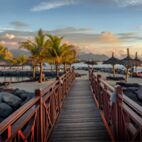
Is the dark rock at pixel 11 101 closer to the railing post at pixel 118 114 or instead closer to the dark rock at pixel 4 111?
the dark rock at pixel 4 111

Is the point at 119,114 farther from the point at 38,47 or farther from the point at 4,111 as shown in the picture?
the point at 38,47

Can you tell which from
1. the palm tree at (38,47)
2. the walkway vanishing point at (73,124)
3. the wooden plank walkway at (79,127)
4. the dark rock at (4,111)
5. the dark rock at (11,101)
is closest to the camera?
the walkway vanishing point at (73,124)

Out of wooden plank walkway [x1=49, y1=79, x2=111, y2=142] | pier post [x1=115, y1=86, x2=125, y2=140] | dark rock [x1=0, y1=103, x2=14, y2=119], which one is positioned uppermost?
pier post [x1=115, y1=86, x2=125, y2=140]

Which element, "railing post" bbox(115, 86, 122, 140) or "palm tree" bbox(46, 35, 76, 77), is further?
"palm tree" bbox(46, 35, 76, 77)

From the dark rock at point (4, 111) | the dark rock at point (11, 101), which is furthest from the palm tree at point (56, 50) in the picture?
the dark rock at point (4, 111)

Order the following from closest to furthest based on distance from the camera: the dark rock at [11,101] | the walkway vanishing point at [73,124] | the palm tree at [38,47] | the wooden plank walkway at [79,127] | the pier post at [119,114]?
the walkway vanishing point at [73,124] < the pier post at [119,114] < the wooden plank walkway at [79,127] < the dark rock at [11,101] < the palm tree at [38,47]

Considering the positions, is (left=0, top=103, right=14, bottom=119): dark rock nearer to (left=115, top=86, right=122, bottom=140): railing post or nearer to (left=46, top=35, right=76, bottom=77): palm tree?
(left=115, top=86, right=122, bottom=140): railing post

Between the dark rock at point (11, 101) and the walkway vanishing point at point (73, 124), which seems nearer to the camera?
the walkway vanishing point at point (73, 124)

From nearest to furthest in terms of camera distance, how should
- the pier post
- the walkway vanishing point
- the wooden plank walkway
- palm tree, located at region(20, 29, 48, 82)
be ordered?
the walkway vanishing point < the pier post < the wooden plank walkway < palm tree, located at region(20, 29, 48, 82)

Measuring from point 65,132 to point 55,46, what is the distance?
109 feet

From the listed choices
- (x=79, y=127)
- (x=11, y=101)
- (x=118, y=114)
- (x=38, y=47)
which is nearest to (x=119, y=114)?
(x=118, y=114)

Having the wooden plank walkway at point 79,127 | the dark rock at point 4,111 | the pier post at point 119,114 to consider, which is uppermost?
the pier post at point 119,114

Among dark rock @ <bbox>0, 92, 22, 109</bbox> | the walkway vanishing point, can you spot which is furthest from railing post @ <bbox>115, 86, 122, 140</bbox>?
dark rock @ <bbox>0, 92, 22, 109</bbox>

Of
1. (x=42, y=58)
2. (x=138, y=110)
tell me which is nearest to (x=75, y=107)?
(x=138, y=110)
